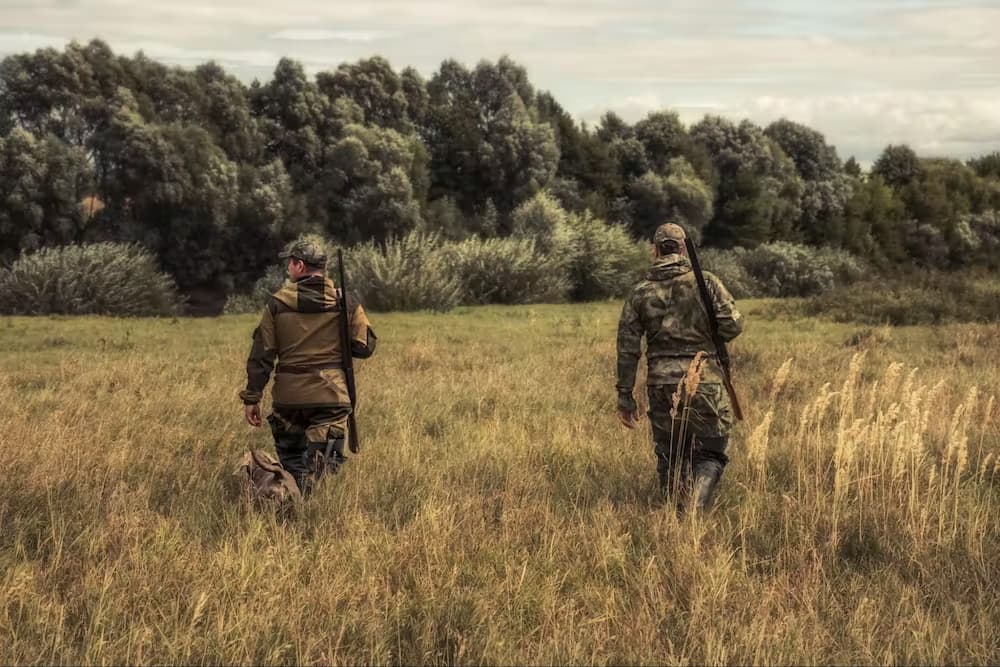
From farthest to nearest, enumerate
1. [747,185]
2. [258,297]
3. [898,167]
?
[898,167]
[747,185]
[258,297]

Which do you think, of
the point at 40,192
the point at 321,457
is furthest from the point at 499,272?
the point at 321,457

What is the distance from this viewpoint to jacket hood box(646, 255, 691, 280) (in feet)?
18.3

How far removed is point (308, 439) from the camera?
5.80 metres

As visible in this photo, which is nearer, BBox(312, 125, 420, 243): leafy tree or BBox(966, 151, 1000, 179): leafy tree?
BBox(312, 125, 420, 243): leafy tree

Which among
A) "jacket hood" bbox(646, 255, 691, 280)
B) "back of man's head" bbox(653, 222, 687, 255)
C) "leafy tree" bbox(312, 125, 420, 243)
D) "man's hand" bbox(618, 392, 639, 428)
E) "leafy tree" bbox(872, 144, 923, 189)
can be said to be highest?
"leafy tree" bbox(872, 144, 923, 189)

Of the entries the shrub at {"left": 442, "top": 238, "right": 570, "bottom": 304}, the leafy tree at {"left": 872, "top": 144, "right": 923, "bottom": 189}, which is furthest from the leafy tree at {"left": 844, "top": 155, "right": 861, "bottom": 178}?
the shrub at {"left": 442, "top": 238, "right": 570, "bottom": 304}

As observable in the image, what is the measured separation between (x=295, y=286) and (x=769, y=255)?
3241cm

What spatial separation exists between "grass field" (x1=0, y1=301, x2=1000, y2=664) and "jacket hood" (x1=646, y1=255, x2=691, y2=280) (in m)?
0.95

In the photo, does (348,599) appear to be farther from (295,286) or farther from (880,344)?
(880,344)

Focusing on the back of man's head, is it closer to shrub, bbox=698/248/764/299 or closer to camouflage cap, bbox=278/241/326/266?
camouflage cap, bbox=278/241/326/266

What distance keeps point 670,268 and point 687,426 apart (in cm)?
103

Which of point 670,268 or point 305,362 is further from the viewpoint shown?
point 305,362

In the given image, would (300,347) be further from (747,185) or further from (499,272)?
(747,185)

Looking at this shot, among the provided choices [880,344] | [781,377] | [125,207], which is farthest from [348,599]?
[125,207]
